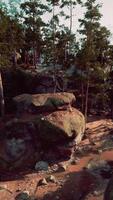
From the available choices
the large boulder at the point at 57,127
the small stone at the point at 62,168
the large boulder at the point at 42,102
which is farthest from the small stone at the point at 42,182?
the large boulder at the point at 42,102

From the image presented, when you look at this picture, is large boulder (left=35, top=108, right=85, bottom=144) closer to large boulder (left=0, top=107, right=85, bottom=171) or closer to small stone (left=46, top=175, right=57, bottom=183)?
large boulder (left=0, top=107, right=85, bottom=171)

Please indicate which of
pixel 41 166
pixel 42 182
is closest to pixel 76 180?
pixel 42 182

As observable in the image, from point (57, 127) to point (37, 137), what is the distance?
1.97 meters

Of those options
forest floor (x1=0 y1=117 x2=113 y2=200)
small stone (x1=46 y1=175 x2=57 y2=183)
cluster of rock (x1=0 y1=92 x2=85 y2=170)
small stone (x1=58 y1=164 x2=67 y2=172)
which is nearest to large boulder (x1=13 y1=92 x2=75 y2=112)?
cluster of rock (x1=0 y1=92 x2=85 y2=170)

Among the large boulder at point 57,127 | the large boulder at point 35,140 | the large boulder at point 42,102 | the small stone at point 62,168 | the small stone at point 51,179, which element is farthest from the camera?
the large boulder at point 42,102

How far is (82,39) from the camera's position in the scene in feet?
115

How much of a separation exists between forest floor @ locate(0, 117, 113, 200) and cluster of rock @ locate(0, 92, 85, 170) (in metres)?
1.24

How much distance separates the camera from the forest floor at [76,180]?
79.9 feet

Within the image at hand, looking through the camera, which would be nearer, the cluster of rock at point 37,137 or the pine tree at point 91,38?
→ the cluster of rock at point 37,137

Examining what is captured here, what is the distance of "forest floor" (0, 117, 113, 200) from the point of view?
2436 cm

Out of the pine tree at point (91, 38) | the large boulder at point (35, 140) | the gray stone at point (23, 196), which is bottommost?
the gray stone at point (23, 196)

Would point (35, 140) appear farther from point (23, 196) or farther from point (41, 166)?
point (23, 196)

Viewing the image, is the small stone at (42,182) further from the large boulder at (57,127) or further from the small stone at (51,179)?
the large boulder at (57,127)

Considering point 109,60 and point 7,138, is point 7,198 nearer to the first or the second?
point 7,138
